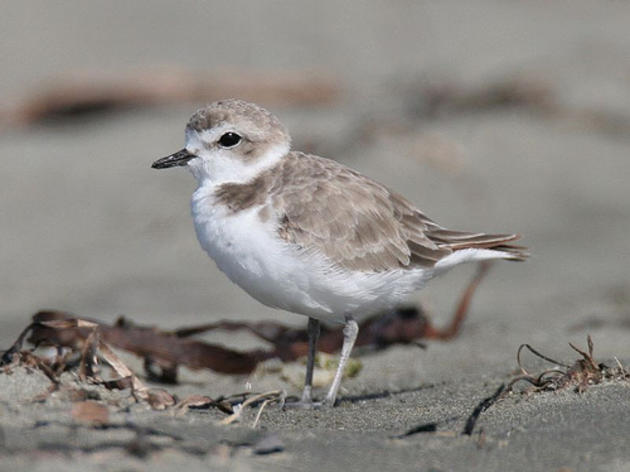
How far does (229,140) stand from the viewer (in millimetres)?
4484

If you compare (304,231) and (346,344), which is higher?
(304,231)

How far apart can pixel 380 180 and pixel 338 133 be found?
2.92 feet

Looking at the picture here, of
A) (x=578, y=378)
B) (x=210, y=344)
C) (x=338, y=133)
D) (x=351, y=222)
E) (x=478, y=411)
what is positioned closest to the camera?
(x=478, y=411)

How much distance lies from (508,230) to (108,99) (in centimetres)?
443

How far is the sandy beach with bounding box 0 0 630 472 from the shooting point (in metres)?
3.19

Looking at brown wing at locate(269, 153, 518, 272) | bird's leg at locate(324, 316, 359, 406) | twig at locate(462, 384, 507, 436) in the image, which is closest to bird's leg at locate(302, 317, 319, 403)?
bird's leg at locate(324, 316, 359, 406)

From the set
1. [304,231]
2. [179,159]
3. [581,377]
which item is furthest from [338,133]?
[581,377]

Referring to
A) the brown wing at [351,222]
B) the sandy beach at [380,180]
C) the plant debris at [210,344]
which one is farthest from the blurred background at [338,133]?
the brown wing at [351,222]

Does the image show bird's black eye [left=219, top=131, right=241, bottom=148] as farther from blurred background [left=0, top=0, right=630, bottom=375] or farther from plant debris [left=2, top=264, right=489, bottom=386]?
blurred background [left=0, top=0, right=630, bottom=375]

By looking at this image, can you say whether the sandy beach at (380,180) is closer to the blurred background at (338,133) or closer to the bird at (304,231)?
the blurred background at (338,133)

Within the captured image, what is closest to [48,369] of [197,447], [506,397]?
[197,447]

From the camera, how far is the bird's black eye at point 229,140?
14.7 feet

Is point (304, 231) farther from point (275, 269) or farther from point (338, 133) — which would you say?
point (338, 133)

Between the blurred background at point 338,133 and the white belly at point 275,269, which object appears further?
the blurred background at point 338,133
